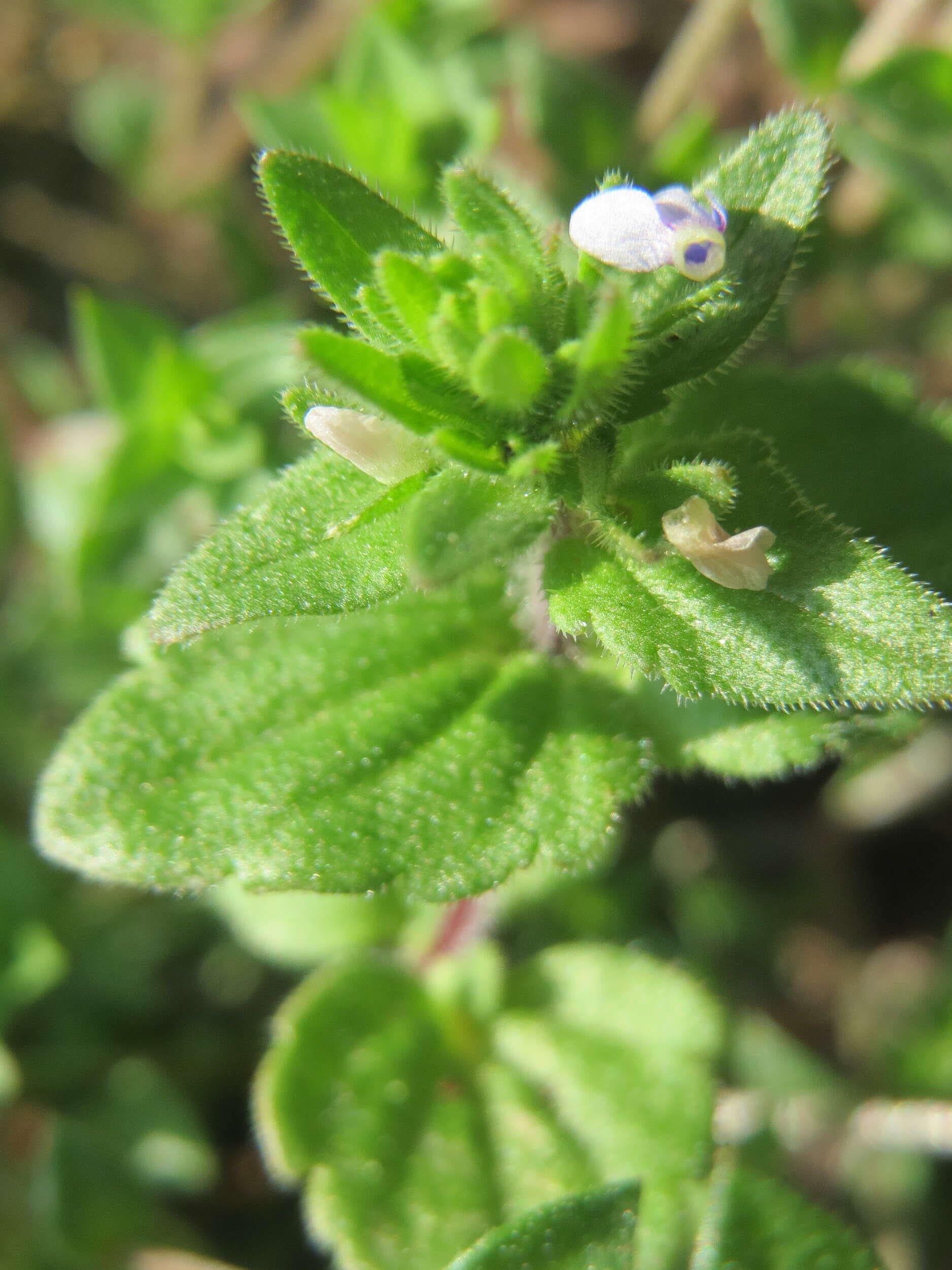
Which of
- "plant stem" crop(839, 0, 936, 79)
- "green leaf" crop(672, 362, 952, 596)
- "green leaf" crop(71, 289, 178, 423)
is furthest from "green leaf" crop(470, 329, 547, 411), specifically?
"plant stem" crop(839, 0, 936, 79)

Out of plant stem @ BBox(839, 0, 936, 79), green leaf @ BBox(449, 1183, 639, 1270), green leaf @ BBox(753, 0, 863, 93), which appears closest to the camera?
green leaf @ BBox(449, 1183, 639, 1270)

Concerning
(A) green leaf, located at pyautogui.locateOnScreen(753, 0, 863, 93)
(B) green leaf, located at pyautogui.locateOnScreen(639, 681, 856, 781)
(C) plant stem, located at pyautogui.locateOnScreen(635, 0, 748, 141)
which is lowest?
(B) green leaf, located at pyautogui.locateOnScreen(639, 681, 856, 781)

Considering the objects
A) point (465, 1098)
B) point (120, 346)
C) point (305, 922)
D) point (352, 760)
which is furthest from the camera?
point (120, 346)

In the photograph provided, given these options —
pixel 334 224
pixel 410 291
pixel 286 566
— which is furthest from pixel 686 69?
pixel 286 566

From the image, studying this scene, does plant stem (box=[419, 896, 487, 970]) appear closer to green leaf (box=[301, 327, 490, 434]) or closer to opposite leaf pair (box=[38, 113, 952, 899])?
opposite leaf pair (box=[38, 113, 952, 899])

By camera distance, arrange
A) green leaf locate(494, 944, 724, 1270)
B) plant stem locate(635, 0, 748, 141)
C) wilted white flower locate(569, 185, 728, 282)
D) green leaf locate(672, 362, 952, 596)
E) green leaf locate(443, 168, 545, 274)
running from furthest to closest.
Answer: plant stem locate(635, 0, 748, 141) < green leaf locate(494, 944, 724, 1270) < green leaf locate(672, 362, 952, 596) < green leaf locate(443, 168, 545, 274) < wilted white flower locate(569, 185, 728, 282)

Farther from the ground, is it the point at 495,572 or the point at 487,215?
the point at 487,215

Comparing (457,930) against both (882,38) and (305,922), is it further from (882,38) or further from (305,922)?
(882,38)
